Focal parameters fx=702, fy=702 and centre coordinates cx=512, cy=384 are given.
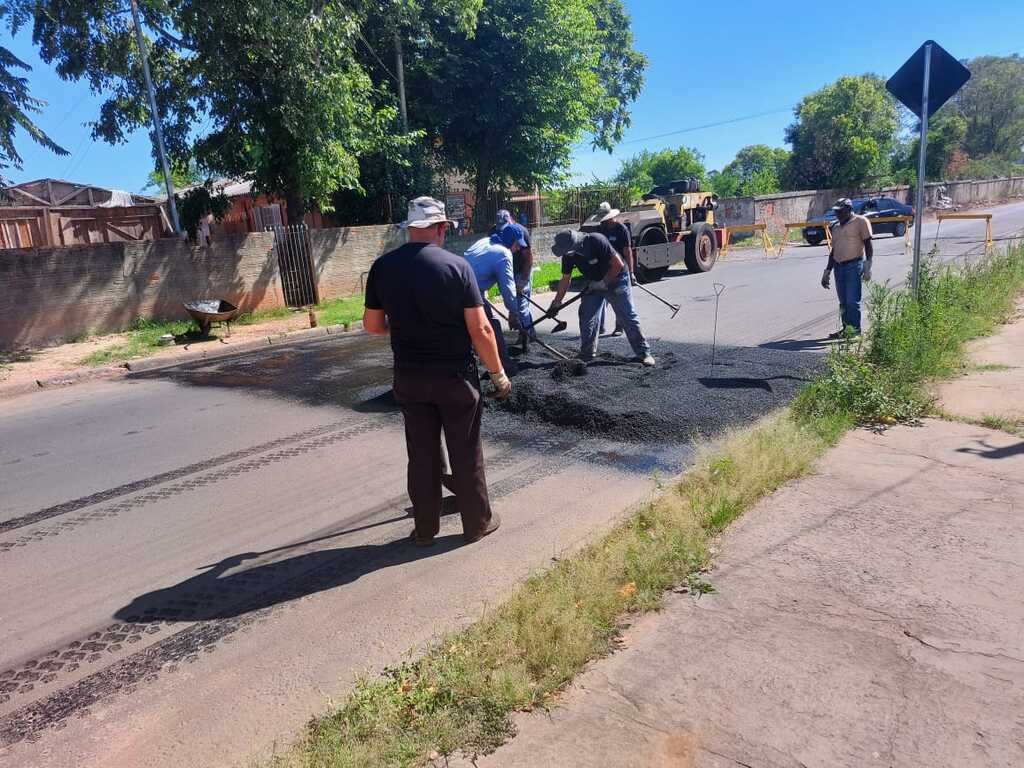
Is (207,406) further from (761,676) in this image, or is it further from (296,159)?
(296,159)

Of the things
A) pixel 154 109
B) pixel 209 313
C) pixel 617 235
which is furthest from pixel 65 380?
pixel 617 235

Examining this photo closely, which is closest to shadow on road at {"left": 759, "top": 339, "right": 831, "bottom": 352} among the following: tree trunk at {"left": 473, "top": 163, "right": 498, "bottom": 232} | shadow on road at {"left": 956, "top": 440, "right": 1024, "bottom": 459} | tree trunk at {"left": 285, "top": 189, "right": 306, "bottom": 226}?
shadow on road at {"left": 956, "top": 440, "right": 1024, "bottom": 459}

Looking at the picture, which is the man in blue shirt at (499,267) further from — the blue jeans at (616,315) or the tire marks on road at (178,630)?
the tire marks on road at (178,630)

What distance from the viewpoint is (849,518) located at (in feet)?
12.8

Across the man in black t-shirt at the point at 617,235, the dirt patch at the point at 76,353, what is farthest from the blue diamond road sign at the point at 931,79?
the dirt patch at the point at 76,353

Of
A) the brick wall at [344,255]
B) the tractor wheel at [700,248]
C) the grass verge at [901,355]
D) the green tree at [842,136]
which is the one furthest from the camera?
the green tree at [842,136]

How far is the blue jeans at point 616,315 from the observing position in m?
7.72

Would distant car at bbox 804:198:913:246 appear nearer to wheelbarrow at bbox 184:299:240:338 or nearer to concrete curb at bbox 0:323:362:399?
concrete curb at bbox 0:323:362:399

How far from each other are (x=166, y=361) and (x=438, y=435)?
8727 mm

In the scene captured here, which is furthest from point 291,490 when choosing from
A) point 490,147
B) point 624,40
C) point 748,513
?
point 624,40

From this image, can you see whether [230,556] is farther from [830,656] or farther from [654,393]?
[654,393]

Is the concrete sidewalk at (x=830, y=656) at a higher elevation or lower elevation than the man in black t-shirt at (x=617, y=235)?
lower

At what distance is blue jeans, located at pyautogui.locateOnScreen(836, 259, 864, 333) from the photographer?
8.26 metres

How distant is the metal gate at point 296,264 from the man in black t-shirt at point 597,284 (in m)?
9.44
